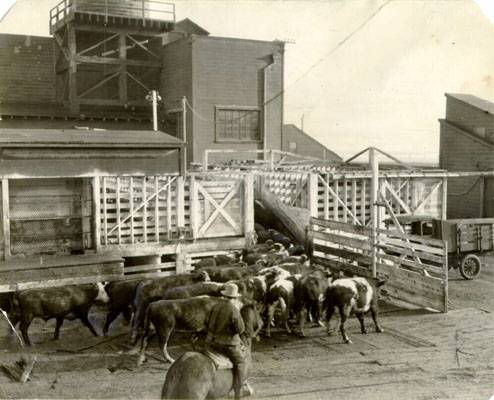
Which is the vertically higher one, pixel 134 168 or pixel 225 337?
pixel 134 168

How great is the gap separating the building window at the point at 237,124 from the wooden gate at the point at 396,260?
52.4 feet

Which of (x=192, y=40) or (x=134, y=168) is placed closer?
(x=134, y=168)

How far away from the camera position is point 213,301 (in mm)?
10414

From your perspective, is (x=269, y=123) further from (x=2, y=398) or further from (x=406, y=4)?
(x=2, y=398)

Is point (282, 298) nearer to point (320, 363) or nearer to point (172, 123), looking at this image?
point (320, 363)

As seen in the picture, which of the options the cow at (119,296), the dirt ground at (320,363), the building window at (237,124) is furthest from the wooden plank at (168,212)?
the building window at (237,124)

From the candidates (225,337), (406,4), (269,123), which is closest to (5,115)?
(269,123)

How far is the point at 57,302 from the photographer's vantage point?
11711mm

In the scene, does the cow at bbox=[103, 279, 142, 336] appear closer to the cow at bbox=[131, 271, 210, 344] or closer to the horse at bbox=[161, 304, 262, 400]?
the cow at bbox=[131, 271, 210, 344]

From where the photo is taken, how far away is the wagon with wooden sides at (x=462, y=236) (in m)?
17.5

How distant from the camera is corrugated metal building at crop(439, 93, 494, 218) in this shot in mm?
26141

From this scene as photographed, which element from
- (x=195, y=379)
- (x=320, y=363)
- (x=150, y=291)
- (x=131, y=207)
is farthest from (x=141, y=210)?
(x=195, y=379)

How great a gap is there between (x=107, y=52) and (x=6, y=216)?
22090 millimetres

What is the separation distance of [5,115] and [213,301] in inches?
969
